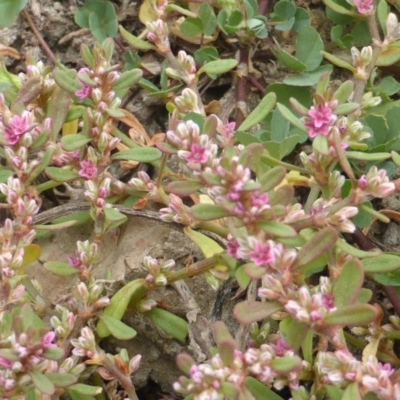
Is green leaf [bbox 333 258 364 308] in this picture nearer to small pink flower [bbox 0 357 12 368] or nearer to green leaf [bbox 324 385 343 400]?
green leaf [bbox 324 385 343 400]

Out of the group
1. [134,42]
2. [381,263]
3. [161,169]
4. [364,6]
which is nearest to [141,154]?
[161,169]

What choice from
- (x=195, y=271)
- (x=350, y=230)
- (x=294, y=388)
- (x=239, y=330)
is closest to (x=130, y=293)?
(x=195, y=271)

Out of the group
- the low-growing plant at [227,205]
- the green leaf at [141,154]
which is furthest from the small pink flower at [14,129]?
the green leaf at [141,154]

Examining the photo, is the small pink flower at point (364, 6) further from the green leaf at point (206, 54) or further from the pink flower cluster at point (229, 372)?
the pink flower cluster at point (229, 372)

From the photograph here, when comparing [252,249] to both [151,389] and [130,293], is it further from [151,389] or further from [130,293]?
[151,389]

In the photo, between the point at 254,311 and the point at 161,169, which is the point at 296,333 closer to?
the point at 254,311

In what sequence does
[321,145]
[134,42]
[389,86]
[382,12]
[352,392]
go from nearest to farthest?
[352,392] < [321,145] < [382,12] < [389,86] < [134,42]
